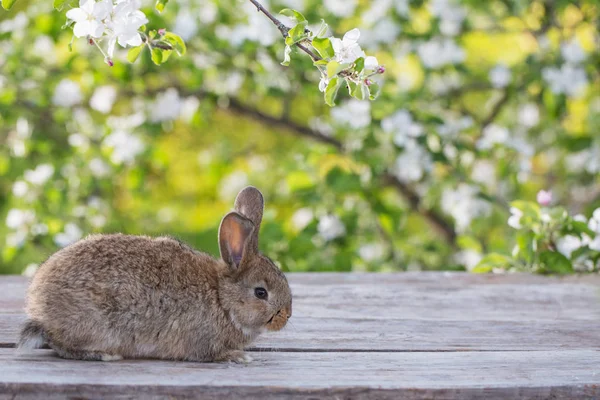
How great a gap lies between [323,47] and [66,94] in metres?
3.29

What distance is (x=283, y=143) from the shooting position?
709 centimetres

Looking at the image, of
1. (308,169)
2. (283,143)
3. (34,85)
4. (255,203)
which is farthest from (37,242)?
(255,203)

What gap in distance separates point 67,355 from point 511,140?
3.45 m

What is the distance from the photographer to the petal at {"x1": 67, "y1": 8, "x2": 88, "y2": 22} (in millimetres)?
2463

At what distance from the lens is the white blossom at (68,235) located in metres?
5.08

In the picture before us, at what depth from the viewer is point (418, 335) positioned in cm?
294

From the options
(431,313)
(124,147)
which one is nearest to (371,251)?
(124,147)

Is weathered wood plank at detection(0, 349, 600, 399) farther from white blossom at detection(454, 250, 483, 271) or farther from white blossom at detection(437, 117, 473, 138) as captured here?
white blossom at detection(437, 117, 473, 138)

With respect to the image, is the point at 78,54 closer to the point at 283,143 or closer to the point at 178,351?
the point at 283,143

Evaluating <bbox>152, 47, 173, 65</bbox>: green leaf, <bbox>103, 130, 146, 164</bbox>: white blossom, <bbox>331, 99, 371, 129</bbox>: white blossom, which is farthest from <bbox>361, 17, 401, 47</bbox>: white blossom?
<bbox>152, 47, 173, 65</bbox>: green leaf

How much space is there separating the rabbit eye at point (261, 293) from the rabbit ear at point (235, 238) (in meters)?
0.10

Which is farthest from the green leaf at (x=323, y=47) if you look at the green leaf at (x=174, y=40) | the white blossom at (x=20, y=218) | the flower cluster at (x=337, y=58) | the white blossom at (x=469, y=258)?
the white blossom at (x=20, y=218)

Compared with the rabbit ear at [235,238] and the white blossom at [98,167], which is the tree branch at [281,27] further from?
the white blossom at [98,167]

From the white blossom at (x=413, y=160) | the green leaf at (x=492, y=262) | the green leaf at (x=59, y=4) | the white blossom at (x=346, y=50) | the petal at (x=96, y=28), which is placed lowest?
the green leaf at (x=492, y=262)
